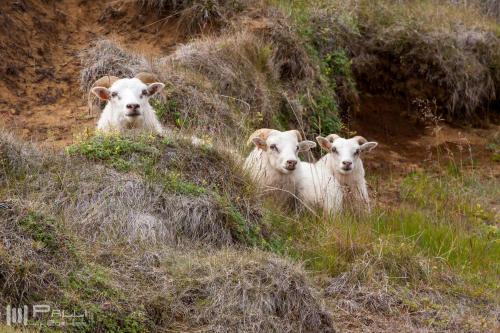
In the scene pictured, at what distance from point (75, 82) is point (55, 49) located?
937 mm

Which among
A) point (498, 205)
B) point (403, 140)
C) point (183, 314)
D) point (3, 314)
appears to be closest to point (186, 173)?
point (183, 314)

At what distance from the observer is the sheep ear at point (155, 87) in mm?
12031

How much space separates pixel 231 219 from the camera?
393 inches

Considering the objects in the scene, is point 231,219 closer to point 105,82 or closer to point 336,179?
point 336,179

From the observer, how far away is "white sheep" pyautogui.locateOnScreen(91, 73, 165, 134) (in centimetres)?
1154

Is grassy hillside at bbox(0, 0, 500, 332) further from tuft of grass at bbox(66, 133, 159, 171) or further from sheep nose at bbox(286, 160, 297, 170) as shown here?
sheep nose at bbox(286, 160, 297, 170)

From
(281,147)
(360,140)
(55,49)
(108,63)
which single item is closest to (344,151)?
(360,140)

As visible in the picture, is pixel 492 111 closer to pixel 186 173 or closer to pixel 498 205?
pixel 498 205

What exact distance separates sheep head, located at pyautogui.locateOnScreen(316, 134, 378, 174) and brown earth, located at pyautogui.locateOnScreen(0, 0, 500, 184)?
1.06 metres

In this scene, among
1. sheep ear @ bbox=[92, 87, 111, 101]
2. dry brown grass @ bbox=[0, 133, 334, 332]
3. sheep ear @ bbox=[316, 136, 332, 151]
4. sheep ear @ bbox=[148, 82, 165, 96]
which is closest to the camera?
dry brown grass @ bbox=[0, 133, 334, 332]

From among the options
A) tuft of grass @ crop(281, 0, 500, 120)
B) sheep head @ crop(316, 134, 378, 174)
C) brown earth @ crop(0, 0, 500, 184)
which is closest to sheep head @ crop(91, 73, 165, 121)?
brown earth @ crop(0, 0, 500, 184)

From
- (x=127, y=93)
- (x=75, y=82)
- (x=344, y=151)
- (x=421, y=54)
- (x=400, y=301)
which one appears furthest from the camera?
(x=421, y=54)

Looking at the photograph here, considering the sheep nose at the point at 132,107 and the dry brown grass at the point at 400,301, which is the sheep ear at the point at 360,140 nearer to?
the dry brown grass at the point at 400,301

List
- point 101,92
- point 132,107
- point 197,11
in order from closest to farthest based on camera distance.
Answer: point 132,107 → point 101,92 → point 197,11
